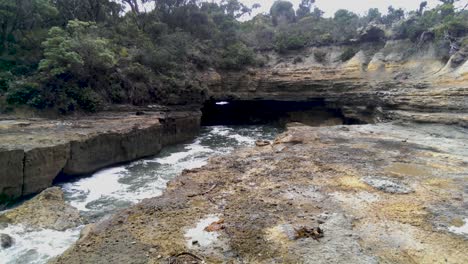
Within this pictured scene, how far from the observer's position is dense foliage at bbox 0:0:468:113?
16672 millimetres

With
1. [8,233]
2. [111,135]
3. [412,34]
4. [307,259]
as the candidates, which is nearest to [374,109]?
[412,34]

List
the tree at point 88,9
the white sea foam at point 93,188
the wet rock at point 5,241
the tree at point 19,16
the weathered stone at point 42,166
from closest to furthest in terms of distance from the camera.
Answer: the wet rock at point 5,241 < the weathered stone at point 42,166 < the white sea foam at point 93,188 < the tree at point 19,16 < the tree at point 88,9

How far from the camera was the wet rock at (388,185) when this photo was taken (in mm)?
8648

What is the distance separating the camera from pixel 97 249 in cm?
602

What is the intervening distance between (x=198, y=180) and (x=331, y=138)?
778cm

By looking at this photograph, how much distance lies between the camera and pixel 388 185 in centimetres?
897

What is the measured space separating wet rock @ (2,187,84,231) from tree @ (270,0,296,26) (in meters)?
43.7

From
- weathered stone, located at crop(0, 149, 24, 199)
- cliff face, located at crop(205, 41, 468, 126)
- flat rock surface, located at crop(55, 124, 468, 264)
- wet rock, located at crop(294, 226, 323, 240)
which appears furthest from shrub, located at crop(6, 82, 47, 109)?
wet rock, located at crop(294, 226, 323, 240)

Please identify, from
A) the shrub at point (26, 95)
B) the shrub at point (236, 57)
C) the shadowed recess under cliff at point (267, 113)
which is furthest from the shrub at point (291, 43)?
the shrub at point (26, 95)

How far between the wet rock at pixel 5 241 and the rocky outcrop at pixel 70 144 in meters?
3.30

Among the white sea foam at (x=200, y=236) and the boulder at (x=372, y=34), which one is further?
the boulder at (x=372, y=34)

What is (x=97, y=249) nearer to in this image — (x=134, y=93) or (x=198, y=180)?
(x=198, y=180)

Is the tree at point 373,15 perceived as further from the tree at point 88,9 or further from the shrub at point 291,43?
the tree at point 88,9

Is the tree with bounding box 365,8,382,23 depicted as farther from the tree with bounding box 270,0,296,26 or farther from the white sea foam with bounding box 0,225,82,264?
the white sea foam with bounding box 0,225,82,264
